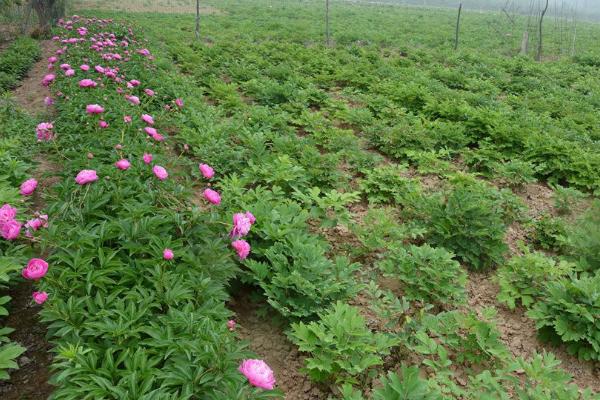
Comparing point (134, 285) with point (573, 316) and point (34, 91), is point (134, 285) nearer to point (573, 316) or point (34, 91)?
point (573, 316)

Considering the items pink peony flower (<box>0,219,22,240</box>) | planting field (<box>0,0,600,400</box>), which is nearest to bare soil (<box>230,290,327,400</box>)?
planting field (<box>0,0,600,400</box>)

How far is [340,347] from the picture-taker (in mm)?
2225

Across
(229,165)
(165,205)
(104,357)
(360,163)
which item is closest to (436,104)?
(360,163)

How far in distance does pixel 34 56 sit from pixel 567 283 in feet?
36.8

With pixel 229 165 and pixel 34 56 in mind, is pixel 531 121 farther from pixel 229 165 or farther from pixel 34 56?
pixel 34 56

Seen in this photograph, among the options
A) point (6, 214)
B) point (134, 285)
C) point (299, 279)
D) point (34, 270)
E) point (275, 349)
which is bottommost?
point (275, 349)

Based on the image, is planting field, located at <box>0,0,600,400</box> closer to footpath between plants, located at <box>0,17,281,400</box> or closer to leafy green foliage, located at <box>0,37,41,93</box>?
footpath between plants, located at <box>0,17,281,400</box>

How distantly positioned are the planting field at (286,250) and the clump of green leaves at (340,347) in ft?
0.04

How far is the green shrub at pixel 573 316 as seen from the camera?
2.71 m

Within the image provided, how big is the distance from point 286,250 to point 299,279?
1.17ft

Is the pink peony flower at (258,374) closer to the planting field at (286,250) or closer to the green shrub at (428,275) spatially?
the planting field at (286,250)

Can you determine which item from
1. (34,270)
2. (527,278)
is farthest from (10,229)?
(527,278)

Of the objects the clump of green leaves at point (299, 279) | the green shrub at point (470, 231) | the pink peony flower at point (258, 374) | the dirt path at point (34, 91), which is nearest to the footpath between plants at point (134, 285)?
the pink peony flower at point (258, 374)

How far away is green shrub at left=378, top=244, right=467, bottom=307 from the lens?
9.81 feet
